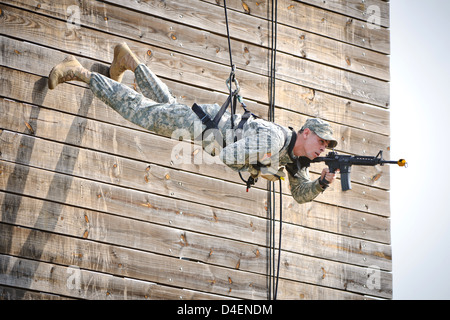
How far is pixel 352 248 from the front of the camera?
536cm

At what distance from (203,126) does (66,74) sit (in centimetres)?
96

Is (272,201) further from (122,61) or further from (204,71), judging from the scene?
(122,61)

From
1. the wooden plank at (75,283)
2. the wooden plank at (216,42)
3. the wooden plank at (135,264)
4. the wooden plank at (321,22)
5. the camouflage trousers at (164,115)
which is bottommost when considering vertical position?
the wooden plank at (75,283)

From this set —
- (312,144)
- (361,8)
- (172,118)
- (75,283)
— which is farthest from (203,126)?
(361,8)

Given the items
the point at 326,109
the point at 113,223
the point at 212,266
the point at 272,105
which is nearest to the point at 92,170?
the point at 113,223

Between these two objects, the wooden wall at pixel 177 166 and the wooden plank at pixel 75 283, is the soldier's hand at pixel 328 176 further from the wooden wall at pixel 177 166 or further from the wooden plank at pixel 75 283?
the wooden plank at pixel 75 283

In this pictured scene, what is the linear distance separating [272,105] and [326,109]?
52cm

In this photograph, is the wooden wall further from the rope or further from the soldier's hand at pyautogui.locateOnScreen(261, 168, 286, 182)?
the soldier's hand at pyautogui.locateOnScreen(261, 168, 286, 182)

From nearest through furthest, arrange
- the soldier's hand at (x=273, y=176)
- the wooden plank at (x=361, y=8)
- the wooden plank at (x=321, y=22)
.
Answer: the soldier's hand at (x=273, y=176) → the wooden plank at (x=321, y=22) → the wooden plank at (x=361, y=8)

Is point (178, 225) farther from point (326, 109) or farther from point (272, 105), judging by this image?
point (326, 109)

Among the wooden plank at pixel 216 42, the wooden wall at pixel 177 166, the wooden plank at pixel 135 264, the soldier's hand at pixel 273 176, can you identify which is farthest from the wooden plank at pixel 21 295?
the wooden plank at pixel 216 42

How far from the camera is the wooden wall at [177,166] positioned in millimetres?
4461

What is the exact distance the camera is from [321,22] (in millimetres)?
5520

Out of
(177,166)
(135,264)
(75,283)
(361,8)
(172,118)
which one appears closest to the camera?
(172,118)
